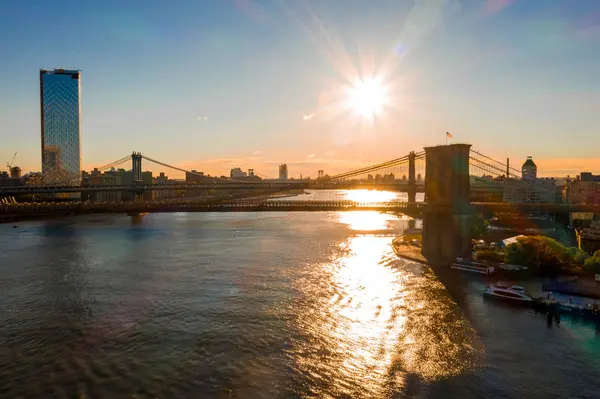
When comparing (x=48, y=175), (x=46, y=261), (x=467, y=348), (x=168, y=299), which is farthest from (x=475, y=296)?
(x=48, y=175)

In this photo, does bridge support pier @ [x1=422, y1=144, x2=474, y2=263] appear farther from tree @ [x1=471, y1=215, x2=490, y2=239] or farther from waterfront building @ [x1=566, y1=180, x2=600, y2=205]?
waterfront building @ [x1=566, y1=180, x2=600, y2=205]

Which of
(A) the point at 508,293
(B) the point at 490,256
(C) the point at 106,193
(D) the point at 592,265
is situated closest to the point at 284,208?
(B) the point at 490,256

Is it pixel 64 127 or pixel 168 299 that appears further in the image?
pixel 64 127

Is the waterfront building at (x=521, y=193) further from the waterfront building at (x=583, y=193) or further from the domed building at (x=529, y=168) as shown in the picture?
the domed building at (x=529, y=168)

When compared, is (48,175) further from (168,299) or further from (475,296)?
(475,296)

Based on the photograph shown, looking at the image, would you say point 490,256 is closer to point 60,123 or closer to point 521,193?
point 521,193

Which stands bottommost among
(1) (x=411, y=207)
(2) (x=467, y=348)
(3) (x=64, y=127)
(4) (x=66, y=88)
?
(2) (x=467, y=348)

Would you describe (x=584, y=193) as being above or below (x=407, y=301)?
above
